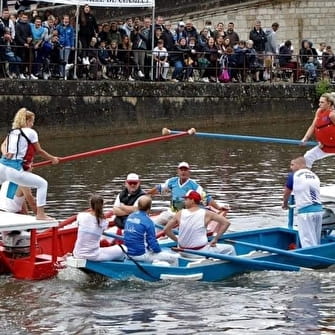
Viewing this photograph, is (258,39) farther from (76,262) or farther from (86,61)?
(76,262)

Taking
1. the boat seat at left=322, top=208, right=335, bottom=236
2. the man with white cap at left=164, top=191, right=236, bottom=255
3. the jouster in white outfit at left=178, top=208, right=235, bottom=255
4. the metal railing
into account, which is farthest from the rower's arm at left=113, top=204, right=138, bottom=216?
the metal railing

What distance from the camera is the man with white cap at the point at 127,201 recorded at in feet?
52.2

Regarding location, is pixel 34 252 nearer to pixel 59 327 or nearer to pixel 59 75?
pixel 59 327

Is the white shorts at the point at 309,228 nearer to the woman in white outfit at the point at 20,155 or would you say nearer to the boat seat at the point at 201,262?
the boat seat at the point at 201,262

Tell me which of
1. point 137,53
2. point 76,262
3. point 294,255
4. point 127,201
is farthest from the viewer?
point 137,53

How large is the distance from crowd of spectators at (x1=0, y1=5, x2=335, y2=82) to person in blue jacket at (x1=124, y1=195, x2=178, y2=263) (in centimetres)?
1440

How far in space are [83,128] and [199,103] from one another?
4399mm

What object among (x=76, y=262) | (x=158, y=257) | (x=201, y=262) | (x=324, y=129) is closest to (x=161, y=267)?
(x=158, y=257)

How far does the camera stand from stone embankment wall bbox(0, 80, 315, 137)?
30.3 metres

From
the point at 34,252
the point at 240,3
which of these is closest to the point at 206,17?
the point at 240,3

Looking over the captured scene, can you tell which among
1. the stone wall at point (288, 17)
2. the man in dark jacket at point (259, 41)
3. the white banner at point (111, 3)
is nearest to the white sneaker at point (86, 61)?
the white banner at point (111, 3)

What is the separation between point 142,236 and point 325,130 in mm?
4407

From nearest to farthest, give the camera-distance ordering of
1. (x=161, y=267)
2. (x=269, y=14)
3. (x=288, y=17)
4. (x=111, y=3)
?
(x=161, y=267)
(x=111, y=3)
(x=269, y=14)
(x=288, y=17)

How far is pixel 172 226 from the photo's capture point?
15.4 meters
